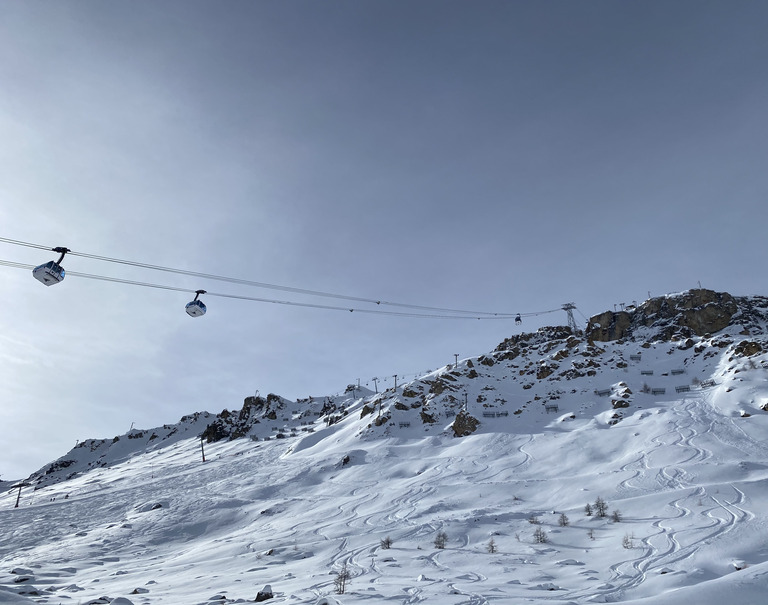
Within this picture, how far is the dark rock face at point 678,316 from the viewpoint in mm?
71125

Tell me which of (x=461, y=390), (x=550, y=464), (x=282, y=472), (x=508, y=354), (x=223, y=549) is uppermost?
(x=508, y=354)

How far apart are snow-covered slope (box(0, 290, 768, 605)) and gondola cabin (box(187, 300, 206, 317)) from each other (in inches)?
308

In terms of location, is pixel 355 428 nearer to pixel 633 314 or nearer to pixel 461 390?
pixel 461 390

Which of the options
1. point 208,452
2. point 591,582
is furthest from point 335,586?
point 208,452

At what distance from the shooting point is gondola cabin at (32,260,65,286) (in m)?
11.6

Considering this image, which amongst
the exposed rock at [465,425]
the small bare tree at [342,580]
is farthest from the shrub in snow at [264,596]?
the exposed rock at [465,425]

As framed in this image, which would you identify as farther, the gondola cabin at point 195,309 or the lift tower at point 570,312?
the lift tower at point 570,312

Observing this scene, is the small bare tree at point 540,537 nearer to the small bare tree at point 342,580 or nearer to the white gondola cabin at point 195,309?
the small bare tree at point 342,580

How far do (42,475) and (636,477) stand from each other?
95814 mm

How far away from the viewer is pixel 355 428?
42406mm

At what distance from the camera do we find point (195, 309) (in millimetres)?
14297

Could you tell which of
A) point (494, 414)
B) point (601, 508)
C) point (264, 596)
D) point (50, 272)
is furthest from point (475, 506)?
point (494, 414)

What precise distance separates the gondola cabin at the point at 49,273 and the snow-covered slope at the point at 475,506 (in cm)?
738

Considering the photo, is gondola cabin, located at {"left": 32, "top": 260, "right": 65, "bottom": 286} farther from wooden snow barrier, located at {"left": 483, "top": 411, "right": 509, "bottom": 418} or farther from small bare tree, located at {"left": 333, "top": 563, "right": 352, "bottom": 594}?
wooden snow barrier, located at {"left": 483, "top": 411, "right": 509, "bottom": 418}
